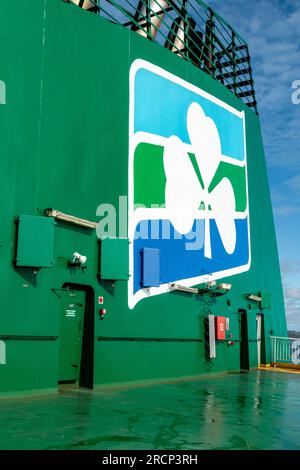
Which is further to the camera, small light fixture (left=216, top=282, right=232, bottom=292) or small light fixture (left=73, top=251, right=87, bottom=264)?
small light fixture (left=216, top=282, right=232, bottom=292)

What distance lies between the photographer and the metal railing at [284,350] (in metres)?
19.7

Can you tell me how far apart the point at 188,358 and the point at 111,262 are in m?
4.38

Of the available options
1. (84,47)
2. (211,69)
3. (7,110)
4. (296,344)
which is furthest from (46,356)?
(211,69)

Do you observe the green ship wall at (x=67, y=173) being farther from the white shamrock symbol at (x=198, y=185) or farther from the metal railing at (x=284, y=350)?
the metal railing at (x=284, y=350)

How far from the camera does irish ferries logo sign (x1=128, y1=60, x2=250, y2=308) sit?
42.2ft

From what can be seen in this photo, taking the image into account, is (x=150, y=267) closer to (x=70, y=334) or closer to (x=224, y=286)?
(x=70, y=334)

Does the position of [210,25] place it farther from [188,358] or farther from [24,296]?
[24,296]

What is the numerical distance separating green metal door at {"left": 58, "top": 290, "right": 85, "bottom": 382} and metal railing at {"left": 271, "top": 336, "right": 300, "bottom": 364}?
35.8 ft

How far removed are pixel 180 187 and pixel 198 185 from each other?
112cm

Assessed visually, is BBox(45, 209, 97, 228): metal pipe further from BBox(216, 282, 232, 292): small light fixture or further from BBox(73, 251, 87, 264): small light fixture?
BBox(216, 282, 232, 292): small light fixture

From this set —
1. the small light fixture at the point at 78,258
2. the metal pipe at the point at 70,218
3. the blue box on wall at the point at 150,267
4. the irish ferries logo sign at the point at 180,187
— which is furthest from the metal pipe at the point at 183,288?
the small light fixture at the point at 78,258

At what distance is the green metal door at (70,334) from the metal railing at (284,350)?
10914mm

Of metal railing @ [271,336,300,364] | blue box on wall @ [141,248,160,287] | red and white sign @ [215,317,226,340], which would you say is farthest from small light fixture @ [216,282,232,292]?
metal railing @ [271,336,300,364]

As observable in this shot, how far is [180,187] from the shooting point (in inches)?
568
